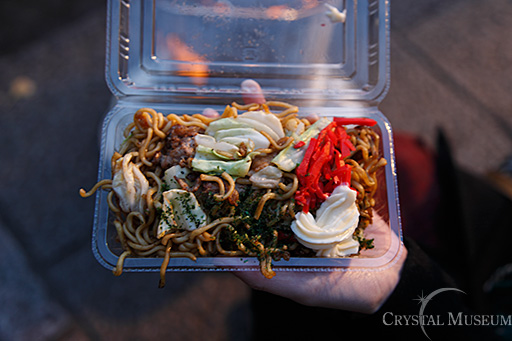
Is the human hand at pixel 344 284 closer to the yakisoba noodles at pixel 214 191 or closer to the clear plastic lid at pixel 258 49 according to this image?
the yakisoba noodles at pixel 214 191

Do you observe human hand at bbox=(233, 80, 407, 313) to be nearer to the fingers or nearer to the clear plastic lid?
the clear plastic lid

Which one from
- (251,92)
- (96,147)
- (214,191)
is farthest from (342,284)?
(96,147)

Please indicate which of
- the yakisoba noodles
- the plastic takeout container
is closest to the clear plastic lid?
the plastic takeout container

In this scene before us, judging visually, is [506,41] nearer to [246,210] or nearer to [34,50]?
[246,210]

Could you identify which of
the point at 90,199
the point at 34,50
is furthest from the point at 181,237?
the point at 34,50

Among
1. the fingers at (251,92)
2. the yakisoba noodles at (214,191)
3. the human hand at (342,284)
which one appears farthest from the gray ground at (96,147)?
the fingers at (251,92)
